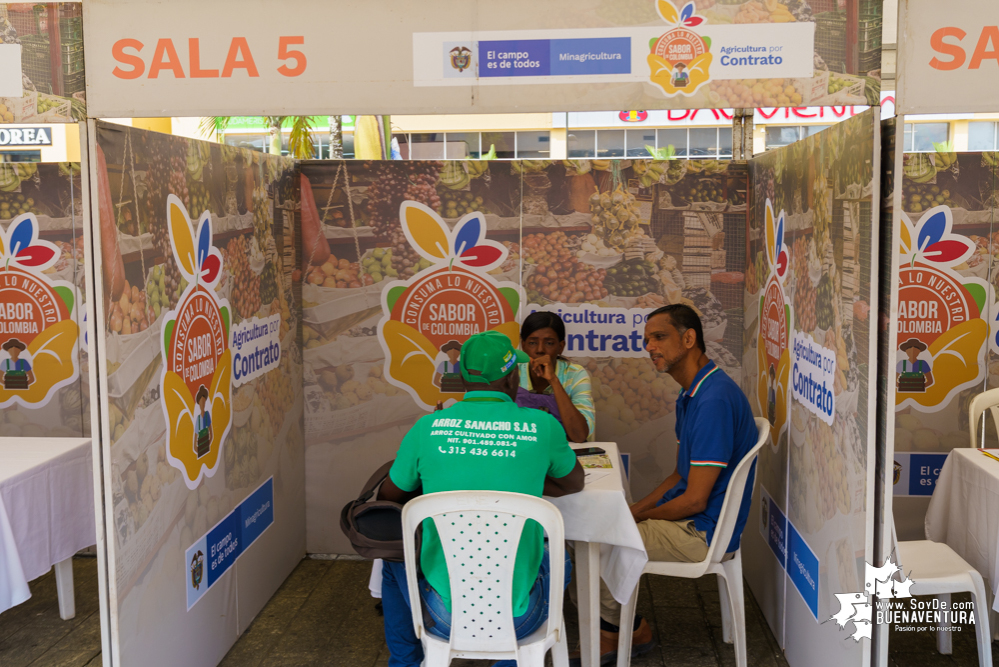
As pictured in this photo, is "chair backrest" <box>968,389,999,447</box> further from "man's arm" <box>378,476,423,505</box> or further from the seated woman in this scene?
"man's arm" <box>378,476,423,505</box>

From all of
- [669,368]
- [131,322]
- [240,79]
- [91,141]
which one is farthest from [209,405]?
[669,368]

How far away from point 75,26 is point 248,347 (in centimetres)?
151

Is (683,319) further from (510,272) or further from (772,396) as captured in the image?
(510,272)

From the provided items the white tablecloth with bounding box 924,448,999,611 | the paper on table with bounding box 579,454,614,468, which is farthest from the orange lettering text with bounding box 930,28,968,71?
the white tablecloth with bounding box 924,448,999,611

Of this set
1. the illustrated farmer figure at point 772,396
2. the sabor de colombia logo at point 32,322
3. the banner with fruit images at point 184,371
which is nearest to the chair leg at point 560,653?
the banner with fruit images at point 184,371

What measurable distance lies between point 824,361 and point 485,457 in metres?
1.22

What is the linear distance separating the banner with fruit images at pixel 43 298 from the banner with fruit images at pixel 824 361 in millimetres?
3333

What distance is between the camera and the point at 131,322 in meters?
2.62

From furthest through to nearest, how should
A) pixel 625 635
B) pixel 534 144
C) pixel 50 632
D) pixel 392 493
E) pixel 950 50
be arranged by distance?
pixel 534 144
pixel 50 632
pixel 625 635
pixel 392 493
pixel 950 50

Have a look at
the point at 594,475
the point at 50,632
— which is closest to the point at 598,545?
the point at 594,475

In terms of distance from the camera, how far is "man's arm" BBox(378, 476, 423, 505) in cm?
255

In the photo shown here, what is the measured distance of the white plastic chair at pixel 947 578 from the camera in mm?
2793

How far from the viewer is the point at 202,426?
3.12 meters

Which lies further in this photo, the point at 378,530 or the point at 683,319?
the point at 683,319
